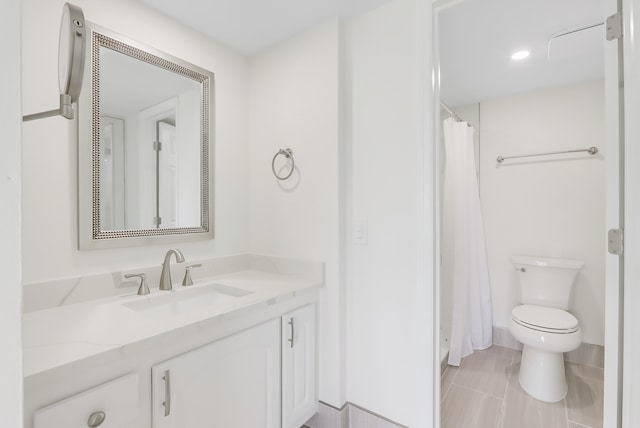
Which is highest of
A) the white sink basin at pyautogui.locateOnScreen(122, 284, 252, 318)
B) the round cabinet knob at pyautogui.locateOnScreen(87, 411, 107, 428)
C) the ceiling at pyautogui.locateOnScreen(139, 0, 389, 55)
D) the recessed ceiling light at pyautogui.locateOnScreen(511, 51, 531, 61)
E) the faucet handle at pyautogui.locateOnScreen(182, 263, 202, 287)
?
the ceiling at pyautogui.locateOnScreen(139, 0, 389, 55)

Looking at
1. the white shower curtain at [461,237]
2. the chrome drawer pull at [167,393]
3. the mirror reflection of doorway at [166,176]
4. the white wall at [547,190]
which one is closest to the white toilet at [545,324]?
the white wall at [547,190]

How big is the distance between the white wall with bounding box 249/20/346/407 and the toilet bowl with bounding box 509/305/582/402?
131 centimetres

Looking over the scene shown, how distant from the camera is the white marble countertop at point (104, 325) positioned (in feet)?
2.65

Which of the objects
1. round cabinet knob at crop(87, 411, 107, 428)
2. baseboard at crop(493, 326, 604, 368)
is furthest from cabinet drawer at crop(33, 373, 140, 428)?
baseboard at crop(493, 326, 604, 368)

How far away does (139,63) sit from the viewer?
4.79ft

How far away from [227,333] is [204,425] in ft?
1.05

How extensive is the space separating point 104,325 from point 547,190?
10.1 ft

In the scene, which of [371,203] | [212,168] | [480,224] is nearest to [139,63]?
[212,168]

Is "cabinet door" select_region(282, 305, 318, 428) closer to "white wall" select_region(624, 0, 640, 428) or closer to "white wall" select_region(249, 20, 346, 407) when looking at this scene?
"white wall" select_region(249, 20, 346, 407)

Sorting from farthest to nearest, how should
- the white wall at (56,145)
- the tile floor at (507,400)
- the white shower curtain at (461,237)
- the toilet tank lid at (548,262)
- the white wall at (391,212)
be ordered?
1. the white shower curtain at (461,237)
2. the toilet tank lid at (548,262)
3. the tile floor at (507,400)
4. the white wall at (391,212)
5. the white wall at (56,145)

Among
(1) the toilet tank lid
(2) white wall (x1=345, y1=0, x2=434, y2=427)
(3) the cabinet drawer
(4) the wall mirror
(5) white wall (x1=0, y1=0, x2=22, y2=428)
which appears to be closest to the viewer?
(5) white wall (x1=0, y1=0, x2=22, y2=428)

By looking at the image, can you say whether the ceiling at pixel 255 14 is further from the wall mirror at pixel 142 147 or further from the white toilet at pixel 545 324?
the white toilet at pixel 545 324

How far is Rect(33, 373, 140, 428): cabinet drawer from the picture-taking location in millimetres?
759

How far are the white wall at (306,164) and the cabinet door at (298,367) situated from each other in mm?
87
